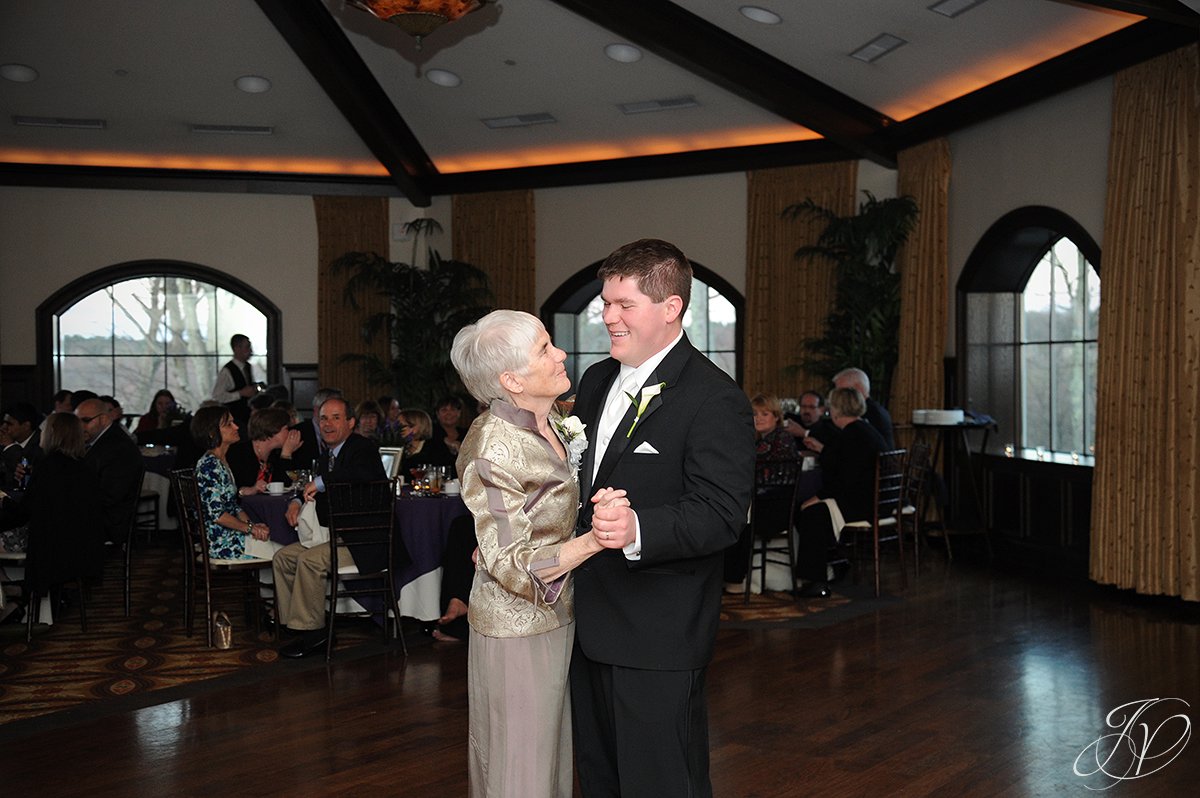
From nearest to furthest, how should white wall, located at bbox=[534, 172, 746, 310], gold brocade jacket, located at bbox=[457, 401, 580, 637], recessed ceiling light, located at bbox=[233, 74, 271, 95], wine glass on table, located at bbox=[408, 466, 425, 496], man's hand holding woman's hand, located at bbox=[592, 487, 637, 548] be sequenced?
man's hand holding woman's hand, located at bbox=[592, 487, 637, 548], gold brocade jacket, located at bbox=[457, 401, 580, 637], wine glass on table, located at bbox=[408, 466, 425, 496], recessed ceiling light, located at bbox=[233, 74, 271, 95], white wall, located at bbox=[534, 172, 746, 310]

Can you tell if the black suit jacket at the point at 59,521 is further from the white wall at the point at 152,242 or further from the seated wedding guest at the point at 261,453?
the white wall at the point at 152,242

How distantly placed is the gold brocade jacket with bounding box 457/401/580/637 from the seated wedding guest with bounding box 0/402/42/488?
20.0 ft

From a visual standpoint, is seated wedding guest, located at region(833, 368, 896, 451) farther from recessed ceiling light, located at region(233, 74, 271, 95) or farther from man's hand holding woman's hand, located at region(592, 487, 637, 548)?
man's hand holding woman's hand, located at region(592, 487, 637, 548)

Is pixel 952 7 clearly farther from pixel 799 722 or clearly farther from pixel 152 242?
pixel 152 242

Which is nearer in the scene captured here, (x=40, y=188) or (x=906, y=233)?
(x=906, y=233)

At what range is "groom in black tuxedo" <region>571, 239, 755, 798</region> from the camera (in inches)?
99.9

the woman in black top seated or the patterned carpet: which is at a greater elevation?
the woman in black top seated

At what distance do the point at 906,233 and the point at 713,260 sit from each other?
2.52 meters

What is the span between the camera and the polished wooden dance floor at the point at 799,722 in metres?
4.15

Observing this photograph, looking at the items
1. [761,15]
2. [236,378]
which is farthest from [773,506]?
[236,378]

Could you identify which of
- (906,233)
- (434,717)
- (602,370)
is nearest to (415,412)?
(434,717)

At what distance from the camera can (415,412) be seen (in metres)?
8.44

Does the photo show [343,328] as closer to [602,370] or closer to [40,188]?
[40,188]

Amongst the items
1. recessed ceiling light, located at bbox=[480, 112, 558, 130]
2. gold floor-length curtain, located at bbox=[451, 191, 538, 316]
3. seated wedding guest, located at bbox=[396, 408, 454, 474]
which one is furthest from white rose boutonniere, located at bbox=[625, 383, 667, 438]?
gold floor-length curtain, located at bbox=[451, 191, 538, 316]
